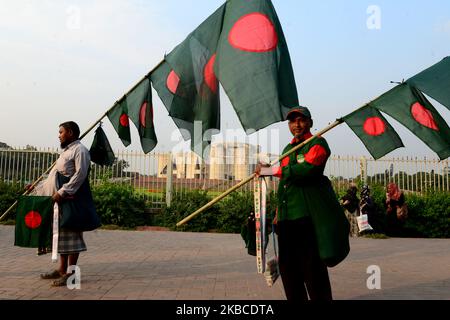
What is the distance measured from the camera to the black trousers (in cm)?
296

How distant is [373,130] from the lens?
3211 mm

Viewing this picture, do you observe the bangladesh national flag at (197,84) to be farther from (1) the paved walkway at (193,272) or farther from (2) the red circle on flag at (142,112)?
(1) the paved walkway at (193,272)

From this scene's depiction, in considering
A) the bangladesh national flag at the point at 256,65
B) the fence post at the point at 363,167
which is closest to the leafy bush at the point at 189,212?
the fence post at the point at 363,167

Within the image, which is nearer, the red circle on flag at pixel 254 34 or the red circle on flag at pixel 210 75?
the red circle on flag at pixel 254 34

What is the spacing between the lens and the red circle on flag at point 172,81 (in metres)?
4.01

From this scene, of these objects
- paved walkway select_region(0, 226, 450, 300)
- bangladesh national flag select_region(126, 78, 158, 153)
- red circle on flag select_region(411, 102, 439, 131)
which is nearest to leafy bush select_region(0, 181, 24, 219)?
paved walkway select_region(0, 226, 450, 300)

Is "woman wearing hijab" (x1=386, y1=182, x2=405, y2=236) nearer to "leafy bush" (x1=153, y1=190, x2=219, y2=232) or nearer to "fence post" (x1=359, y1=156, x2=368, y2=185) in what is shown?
"fence post" (x1=359, y1=156, x2=368, y2=185)

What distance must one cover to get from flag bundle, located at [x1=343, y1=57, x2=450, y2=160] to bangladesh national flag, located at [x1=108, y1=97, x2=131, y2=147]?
2.49 metres

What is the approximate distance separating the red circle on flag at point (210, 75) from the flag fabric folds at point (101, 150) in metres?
2.05

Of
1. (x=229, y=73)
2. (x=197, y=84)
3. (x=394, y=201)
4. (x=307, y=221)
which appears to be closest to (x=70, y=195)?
(x=197, y=84)

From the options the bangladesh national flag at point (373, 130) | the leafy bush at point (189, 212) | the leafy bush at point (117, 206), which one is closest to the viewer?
the bangladesh national flag at point (373, 130)

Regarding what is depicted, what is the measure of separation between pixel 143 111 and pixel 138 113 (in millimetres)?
58

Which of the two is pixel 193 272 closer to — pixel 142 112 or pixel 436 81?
pixel 142 112
